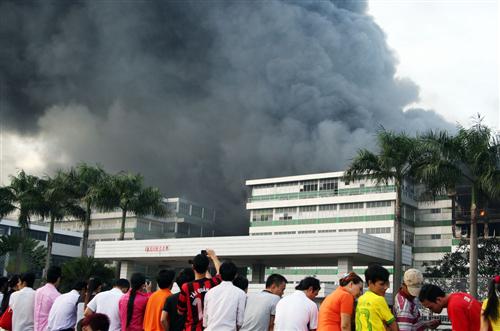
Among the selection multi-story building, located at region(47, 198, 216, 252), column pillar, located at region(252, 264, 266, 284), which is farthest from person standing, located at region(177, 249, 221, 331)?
multi-story building, located at region(47, 198, 216, 252)

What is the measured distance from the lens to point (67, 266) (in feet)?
174

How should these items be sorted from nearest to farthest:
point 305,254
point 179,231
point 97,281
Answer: point 97,281, point 305,254, point 179,231

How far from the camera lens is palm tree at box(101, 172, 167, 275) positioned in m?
56.0

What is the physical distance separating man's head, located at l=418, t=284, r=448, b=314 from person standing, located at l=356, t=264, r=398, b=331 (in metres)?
0.39

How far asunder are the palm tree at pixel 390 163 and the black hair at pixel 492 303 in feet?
100

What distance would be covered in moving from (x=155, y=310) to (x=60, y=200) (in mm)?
51061

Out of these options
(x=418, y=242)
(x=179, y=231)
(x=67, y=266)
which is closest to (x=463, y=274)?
(x=418, y=242)

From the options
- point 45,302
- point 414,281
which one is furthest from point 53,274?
point 414,281

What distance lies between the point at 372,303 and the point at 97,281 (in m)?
4.97

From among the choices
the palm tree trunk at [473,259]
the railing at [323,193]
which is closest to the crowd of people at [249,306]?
the palm tree trunk at [473,259]

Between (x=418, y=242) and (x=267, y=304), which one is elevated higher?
(x=418, y=242)

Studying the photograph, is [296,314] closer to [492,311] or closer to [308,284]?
[308,284]

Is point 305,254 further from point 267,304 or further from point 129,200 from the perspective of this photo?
point 267,304

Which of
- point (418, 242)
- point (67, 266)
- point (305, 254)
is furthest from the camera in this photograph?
point (418, 242)
